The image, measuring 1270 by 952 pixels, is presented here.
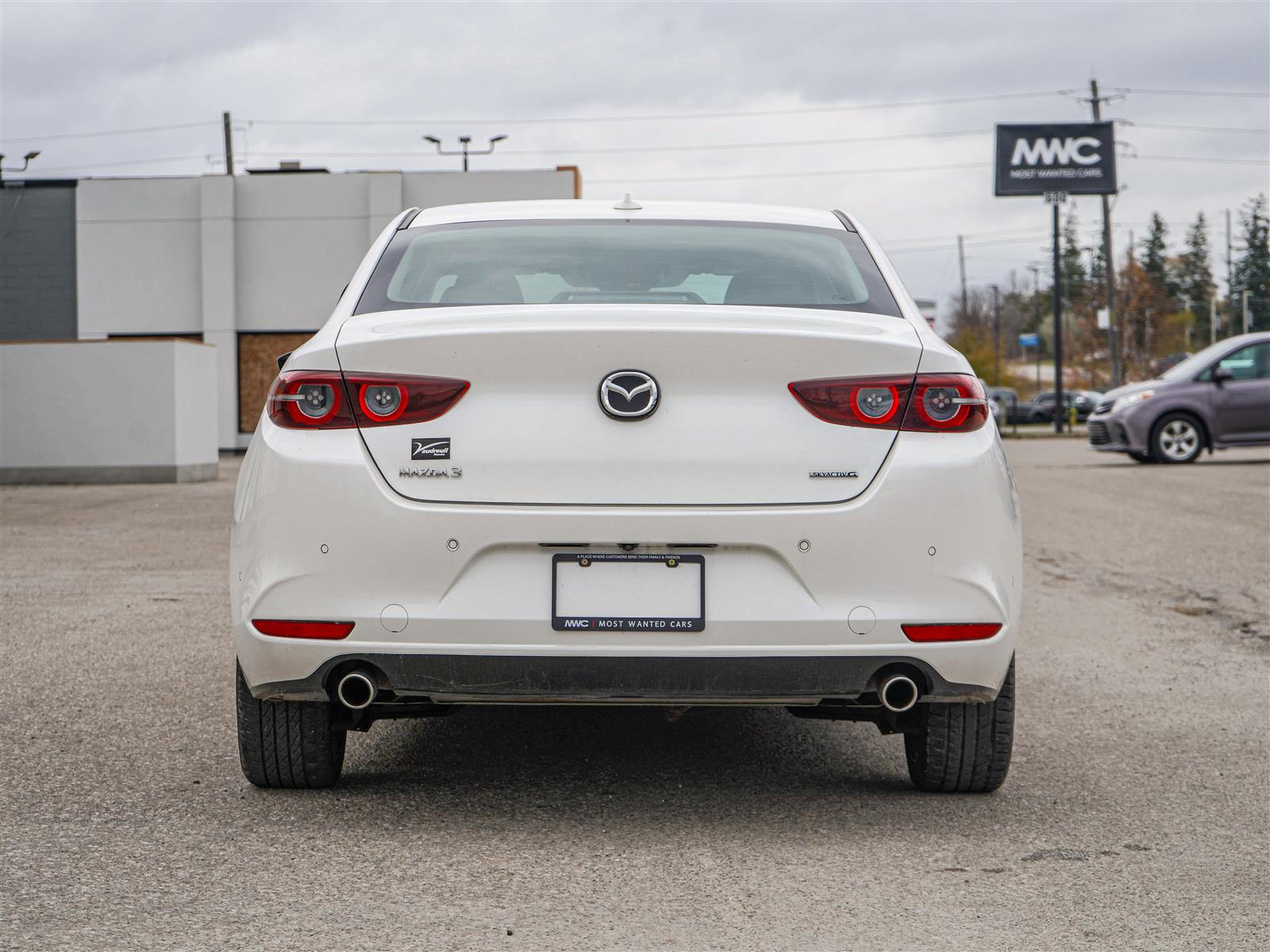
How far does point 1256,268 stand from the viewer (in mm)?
109062

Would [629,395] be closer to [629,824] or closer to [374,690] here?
[374,690]

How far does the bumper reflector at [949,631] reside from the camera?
3.42 m

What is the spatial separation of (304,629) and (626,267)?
1.38m

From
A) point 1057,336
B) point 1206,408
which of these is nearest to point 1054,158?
point 1057,336

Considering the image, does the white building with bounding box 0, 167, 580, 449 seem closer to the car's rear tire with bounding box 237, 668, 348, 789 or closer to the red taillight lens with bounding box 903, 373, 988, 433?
the car's rear tire with bounding box 237, 668, 348, 789

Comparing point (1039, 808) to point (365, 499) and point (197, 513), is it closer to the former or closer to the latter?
point (365, 499)

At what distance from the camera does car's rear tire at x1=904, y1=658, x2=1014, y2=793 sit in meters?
3.83

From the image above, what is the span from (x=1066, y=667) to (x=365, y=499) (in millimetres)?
3840

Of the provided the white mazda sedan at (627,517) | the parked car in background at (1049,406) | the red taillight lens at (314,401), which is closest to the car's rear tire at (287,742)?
the white mazda sedan at (627,517)

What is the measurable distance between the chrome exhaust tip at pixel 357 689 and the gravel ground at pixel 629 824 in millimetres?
337

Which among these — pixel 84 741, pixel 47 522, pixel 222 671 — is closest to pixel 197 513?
pixel 47 522

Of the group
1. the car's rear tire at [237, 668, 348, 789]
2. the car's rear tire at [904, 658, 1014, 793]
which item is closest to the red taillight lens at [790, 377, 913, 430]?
the car's rear tire at [904, 658, 1014, 793]

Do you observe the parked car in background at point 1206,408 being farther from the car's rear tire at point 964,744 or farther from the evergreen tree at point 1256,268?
the evergreen tree at point 1256,268

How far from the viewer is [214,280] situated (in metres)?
33.5
